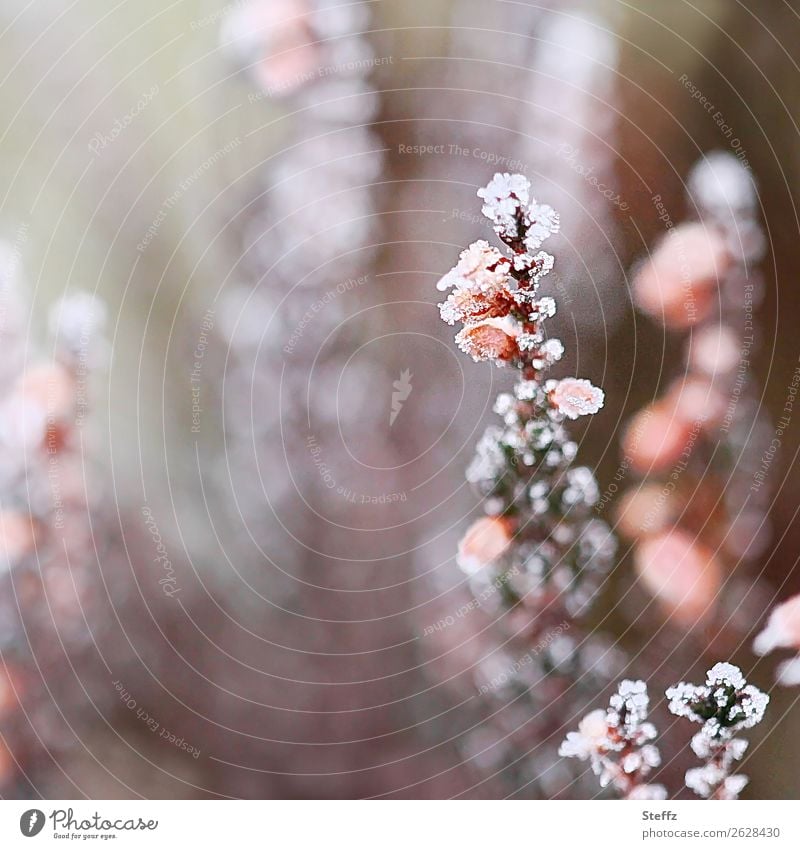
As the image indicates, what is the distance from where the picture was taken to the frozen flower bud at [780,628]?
2.16 ft

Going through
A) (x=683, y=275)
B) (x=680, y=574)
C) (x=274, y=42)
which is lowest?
(x=680, y=574)

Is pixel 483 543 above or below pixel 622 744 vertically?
above

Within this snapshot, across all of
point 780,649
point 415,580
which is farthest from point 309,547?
point 780,649

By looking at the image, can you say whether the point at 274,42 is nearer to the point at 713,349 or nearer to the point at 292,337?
the point at 292,337

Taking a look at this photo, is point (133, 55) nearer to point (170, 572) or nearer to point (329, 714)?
point (170, 572)

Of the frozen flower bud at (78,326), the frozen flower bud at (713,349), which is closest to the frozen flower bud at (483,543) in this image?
the frozen flower bud at (713,349)

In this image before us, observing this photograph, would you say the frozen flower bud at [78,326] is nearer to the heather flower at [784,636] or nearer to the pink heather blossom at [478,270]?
the pink heather blossom at [478,270]

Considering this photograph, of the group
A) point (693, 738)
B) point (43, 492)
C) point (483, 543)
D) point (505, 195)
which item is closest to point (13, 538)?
point (43, 492)

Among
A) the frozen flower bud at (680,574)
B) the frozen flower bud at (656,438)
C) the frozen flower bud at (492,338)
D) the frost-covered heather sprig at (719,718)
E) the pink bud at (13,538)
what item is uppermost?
the frozen flower bud at (492,338)

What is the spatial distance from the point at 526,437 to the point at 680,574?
18cm

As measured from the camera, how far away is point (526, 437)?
0.65 meters

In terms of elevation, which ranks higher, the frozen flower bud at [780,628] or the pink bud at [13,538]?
the pink bud at [13,538]

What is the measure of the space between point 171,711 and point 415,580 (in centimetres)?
24
